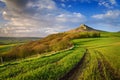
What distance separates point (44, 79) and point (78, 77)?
3607mm

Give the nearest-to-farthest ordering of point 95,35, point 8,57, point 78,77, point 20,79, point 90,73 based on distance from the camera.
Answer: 1. point 20,79
2. point 78,77
3. point 90,73
4. point 8,57
5. point 95,35

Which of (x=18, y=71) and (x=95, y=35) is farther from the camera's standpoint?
(x=95, y=35)

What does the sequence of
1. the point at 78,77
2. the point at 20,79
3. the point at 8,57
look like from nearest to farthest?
1. the point at 20,79
2. the point at 78,77
3. the point at 8,57

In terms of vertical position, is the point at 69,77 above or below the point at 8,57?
above

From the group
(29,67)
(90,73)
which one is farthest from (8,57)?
(90,73)

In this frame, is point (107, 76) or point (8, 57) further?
point (8, 57)

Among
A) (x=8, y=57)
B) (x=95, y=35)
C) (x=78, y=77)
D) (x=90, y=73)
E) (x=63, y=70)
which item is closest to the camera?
(x=78, y=77)

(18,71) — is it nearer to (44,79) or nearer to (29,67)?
(29,67)

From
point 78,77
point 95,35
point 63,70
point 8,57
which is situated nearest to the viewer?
point 78,77

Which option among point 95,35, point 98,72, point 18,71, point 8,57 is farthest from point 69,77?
point 95,35

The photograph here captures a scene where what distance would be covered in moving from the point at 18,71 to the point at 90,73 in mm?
8392

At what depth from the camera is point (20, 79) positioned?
17.6m

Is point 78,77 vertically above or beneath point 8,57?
above

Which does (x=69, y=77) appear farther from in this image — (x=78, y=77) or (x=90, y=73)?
(x=90, y=73)
